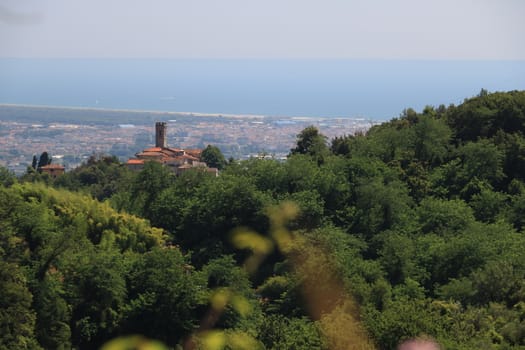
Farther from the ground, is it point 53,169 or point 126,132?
point 53,169

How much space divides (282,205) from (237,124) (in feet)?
379

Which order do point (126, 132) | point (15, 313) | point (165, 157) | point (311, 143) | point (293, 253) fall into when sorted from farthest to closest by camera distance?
point (126, 132) < point (165, 157) < point (311, 143) < point (293, 253) < point (15, 313)

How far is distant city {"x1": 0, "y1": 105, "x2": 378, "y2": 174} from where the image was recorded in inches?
3947

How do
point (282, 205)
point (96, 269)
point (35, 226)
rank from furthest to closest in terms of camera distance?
1. point (282, 205)
2. point (35, 226)
3. point (96, 269)

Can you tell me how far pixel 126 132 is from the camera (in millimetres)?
122250

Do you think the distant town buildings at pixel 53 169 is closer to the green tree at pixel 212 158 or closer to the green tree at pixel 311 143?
the green tree at pixel 212 158

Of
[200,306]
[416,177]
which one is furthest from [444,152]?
[200,306]

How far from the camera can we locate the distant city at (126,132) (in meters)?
100

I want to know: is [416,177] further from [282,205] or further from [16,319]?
[16,319]

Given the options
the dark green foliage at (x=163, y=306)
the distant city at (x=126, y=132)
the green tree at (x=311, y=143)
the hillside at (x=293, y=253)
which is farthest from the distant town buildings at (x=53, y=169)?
the distant city at (x=126, y=132)

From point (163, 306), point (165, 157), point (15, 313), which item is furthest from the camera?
point (165, 157)

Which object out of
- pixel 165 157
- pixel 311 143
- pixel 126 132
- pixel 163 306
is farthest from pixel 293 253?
pixel 126 132

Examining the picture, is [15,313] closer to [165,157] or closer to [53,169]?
[53,169]

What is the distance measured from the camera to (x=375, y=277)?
1600 cm
